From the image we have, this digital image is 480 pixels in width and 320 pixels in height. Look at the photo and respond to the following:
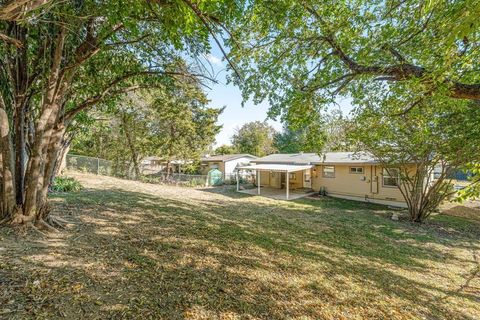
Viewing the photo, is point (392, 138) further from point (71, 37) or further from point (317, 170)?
point (71, 37)

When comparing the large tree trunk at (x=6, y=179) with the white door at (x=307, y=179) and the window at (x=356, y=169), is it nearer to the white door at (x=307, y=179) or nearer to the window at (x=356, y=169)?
the window at (x=356, y=169)

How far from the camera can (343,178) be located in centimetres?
1519

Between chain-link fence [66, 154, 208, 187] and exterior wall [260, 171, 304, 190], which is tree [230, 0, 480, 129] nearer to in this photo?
exterior wall [260, 171, 304, 190]

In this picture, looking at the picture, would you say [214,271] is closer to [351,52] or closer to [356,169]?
[351,52]

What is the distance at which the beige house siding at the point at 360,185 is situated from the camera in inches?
526

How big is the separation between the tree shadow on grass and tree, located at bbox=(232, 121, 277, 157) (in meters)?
27.7

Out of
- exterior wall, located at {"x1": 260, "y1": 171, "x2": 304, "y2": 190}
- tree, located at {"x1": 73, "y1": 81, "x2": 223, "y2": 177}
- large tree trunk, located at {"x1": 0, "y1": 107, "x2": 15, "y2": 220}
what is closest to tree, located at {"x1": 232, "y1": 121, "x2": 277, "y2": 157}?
exterior wall, located at {"x1": 260, "y1": 171, "x2": 304, "y2": 190}

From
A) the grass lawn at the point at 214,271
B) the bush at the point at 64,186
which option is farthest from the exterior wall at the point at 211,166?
the grass lawn at the point at 214,271

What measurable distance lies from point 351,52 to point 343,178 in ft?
37.2

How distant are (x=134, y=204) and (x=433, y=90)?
8.11 m

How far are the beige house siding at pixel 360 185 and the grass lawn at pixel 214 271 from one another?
6.54 m

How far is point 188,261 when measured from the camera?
3805 millimetres

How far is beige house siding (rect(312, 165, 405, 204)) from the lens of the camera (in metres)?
13.4

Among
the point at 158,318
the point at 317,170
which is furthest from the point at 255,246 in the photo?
the point at 317,170
